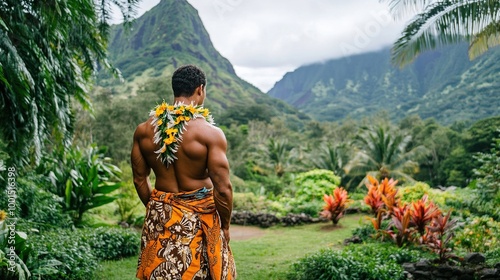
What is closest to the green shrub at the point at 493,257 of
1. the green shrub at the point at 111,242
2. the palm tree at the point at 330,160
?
the green shrub at the point at 111,242

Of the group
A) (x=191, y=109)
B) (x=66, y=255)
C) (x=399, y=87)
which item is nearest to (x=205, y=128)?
(x=191, y=109)

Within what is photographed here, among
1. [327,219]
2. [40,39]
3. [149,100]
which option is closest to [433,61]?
[149,100]

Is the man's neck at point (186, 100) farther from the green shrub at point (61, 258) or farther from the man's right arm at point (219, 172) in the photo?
the green shrub at point (61, 258)

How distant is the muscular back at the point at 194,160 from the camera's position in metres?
2.36

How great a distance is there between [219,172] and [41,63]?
2681mm

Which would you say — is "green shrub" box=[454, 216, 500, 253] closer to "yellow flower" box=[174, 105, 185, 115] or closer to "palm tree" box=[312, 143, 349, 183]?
"yellow flower" box=[174, 105, 185, 115]

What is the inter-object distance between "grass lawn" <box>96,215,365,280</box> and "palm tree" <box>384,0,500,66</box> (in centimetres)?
327

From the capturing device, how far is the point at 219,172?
Result: 91.7 inches

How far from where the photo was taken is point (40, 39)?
4.36 meters

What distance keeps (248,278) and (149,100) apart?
782 inches

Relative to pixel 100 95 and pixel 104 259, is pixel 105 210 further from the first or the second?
pixel 100 95

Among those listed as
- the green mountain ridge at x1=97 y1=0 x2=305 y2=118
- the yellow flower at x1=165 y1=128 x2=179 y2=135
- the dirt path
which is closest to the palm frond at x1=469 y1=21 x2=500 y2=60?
the dirt path

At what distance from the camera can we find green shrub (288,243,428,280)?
4.58m

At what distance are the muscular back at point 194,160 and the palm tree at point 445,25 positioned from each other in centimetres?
513
